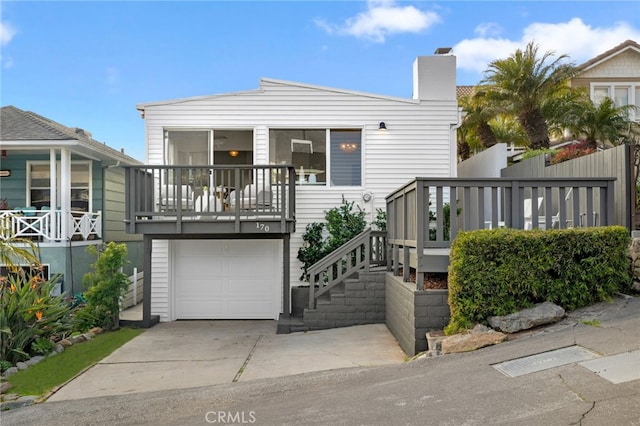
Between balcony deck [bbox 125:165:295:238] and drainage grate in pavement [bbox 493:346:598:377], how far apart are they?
16.7 feet

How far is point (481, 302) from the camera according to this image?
212 inches

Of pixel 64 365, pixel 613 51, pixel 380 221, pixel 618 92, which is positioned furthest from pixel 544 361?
pixel 613 51

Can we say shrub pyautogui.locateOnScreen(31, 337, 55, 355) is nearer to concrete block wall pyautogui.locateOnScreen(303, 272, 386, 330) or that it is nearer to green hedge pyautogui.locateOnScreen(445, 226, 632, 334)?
concrete block wall pyautogui.locateOnScreen(303, 272, 386, 330)

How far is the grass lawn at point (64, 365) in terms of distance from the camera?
5694 millimetres

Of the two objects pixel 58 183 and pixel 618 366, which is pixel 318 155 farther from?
pixel 618 366

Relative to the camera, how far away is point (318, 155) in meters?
10.3

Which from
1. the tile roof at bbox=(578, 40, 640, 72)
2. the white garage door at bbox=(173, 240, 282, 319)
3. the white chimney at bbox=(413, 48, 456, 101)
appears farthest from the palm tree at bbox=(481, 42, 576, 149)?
the white garage door at bbox=(173, 240, 282, 319)

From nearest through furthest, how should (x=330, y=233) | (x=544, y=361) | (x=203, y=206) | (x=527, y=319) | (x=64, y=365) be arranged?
(x=544, y=361), (x=527, y=319), (x=64, y=365), (x=203, y=206), (x=330, y=233)

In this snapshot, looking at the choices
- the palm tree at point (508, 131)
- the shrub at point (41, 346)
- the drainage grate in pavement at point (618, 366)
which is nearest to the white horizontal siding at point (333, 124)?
the shrub at point (41, 346)

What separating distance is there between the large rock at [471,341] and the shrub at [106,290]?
6400mm

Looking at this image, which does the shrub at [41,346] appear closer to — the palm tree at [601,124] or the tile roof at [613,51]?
the palm tree at [601,124]

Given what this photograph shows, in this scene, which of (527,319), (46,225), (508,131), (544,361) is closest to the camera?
(544,361)

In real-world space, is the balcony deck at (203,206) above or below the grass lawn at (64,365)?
above

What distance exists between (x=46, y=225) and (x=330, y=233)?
6297 mm
